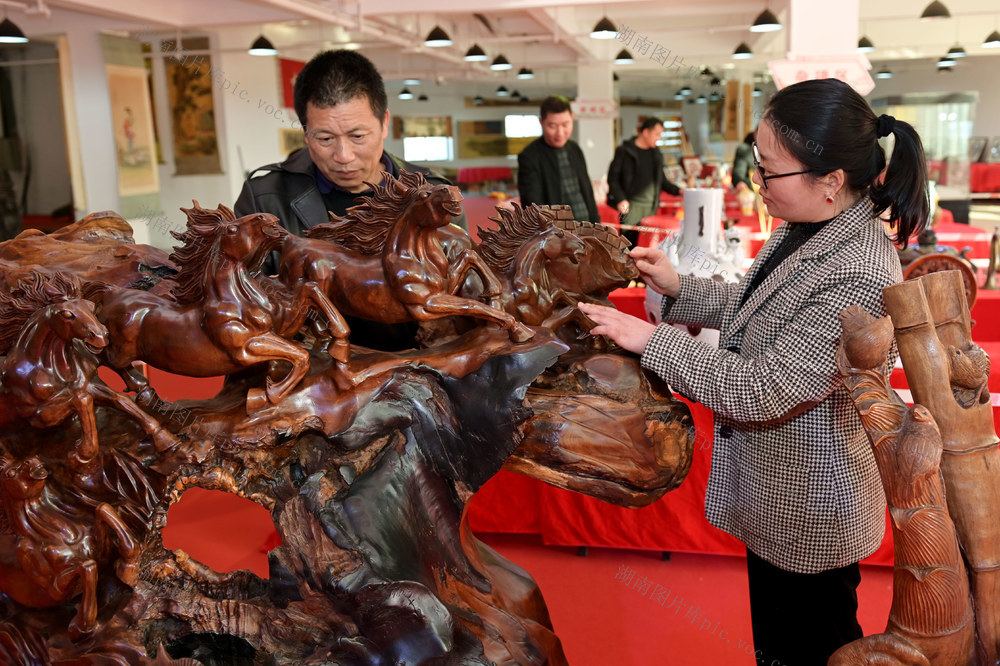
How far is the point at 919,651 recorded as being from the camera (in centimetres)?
101

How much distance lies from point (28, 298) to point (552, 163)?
3.89m

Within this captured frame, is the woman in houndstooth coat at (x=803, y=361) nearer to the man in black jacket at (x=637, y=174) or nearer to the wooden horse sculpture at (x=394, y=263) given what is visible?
the wooden horse sculpture at (x=394, y=263)

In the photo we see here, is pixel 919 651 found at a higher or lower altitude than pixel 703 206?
lower

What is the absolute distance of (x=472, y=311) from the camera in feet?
4.20

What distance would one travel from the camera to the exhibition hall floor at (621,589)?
7.59ft

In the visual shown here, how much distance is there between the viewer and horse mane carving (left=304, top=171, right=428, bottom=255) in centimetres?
126

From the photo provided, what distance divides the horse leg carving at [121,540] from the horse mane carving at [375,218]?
0.52 meters

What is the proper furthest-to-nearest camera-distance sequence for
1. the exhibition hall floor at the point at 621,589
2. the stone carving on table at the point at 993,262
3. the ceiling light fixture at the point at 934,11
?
the ceiling light fixture at the point at 934,11
the stone carving on table at the point at 993,262
the exhibition hall floor at the point at 621,589

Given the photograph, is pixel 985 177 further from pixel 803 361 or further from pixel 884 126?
pixel 803 361

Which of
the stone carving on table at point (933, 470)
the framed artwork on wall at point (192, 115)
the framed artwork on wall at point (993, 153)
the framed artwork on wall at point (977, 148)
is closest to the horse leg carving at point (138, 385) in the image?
the stone carving on table at point (933, 470)

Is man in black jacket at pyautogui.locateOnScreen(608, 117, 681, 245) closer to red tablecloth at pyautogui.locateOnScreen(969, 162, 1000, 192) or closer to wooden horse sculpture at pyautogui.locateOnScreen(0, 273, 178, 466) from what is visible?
wooden horse sculpture at pyautogui.locateOnScreen(0, 273, 178, 466)

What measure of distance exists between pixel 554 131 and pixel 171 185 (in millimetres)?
7915

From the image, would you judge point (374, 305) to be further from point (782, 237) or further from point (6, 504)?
point (782, 237)

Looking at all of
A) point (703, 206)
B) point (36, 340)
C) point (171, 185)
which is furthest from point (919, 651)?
point (171, 185)
